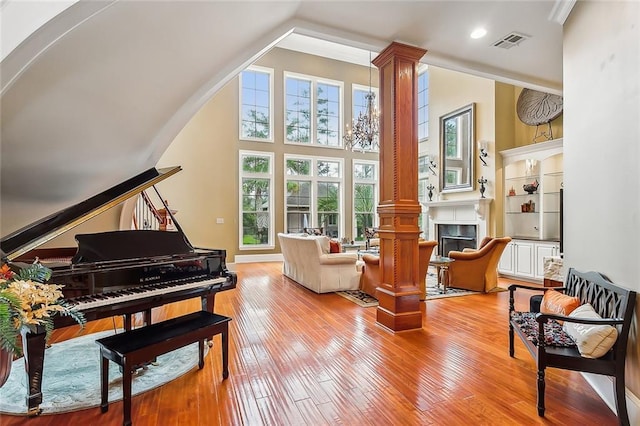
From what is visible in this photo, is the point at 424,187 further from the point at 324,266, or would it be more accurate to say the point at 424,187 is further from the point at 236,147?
the point at 236,147

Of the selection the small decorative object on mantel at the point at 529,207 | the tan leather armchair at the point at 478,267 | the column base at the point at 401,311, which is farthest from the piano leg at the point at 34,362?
the small decorative object on mantel at the point at 529,207

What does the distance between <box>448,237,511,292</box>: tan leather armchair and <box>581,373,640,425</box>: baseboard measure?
2859 millimetres

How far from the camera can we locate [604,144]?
7.41 ft

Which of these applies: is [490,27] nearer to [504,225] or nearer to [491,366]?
[491,366]

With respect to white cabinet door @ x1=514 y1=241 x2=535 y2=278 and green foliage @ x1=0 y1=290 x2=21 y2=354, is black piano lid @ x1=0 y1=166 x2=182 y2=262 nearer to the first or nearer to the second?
green foliage @ x1=0 y1=290 x2=21 y2=354

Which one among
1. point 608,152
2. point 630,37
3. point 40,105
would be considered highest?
point 630,37

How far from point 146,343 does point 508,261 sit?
6528mm

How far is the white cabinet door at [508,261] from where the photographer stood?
20.9ft

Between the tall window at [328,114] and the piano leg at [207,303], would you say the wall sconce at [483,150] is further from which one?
the piano leg at [207,303]

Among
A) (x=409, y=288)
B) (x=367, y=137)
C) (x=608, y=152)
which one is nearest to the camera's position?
(x=608, y=152)

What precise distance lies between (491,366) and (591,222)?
1363 millimetres

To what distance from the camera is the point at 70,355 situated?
2920 millimetres

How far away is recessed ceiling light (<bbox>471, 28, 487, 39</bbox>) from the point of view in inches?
133

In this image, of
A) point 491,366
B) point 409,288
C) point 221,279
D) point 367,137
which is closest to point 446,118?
point 367,137
